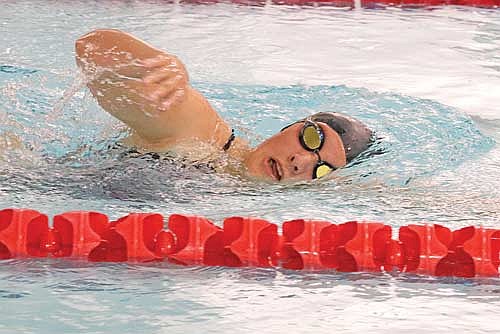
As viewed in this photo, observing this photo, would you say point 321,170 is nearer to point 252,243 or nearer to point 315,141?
point 315,141

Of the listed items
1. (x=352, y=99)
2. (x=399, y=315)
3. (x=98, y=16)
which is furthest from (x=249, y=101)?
(x=399, y=315)

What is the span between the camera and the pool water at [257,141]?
195cm

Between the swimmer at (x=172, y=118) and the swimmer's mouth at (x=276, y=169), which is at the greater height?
the swimmer at (x=172, y=118)

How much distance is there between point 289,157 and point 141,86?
445mm

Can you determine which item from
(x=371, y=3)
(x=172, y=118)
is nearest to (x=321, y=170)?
(x=172, y=118)

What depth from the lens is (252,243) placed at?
2.23 meters

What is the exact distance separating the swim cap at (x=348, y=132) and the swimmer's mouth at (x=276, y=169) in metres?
0.18

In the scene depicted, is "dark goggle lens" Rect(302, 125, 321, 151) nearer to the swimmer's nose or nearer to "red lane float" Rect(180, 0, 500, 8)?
the swimmer's nose

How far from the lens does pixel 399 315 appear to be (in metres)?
1.95

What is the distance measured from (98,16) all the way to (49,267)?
3.12 metres

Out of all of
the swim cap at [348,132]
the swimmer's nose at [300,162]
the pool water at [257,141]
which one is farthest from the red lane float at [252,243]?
the swim cap at [348,132]

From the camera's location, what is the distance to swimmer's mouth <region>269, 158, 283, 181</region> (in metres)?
2.55

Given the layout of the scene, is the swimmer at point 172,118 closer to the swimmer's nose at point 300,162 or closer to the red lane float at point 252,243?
the swimmer's nose at point 300,162

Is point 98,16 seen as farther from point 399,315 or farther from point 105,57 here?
point 399,315
